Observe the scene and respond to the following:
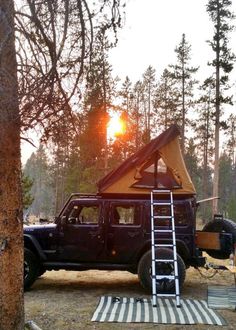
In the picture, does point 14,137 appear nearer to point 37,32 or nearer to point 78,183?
point 37,32

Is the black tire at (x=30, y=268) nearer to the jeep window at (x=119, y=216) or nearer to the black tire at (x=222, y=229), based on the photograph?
the jeep window at (x=119, y=216)

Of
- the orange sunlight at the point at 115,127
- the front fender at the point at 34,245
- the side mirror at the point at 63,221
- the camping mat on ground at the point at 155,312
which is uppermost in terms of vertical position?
the orange sunlight at the point at 115,127

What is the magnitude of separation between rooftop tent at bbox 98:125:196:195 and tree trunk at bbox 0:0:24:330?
4798 mm

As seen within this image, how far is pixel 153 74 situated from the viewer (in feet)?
145

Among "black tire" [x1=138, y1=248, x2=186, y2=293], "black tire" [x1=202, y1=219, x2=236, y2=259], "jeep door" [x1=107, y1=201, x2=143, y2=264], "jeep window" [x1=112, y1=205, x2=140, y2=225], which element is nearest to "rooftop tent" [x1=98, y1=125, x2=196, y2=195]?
"jeep window" [x1=112, y1=205, x2=140, y2=225]

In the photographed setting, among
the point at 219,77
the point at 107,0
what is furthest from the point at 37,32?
the point at 219,77

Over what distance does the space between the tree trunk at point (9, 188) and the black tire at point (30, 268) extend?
3925 mm

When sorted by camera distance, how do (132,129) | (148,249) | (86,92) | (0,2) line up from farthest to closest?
(132,129)
(148,249)
(86,92)
(0,2)

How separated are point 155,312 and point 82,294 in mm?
2185

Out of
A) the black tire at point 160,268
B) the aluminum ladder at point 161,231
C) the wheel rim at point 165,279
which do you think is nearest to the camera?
the aluminum ladder at point 161,231

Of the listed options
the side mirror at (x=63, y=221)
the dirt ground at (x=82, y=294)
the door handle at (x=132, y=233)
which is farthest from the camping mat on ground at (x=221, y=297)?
the side mirror at (x=63, y=221)

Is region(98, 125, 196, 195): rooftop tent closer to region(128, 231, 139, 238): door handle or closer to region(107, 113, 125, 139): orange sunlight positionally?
region(128, 231, 139, 238): door handle

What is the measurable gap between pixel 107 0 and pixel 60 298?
5934 millimetres

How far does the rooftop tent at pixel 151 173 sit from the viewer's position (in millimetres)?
10781
